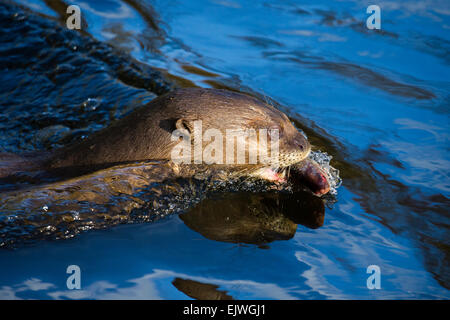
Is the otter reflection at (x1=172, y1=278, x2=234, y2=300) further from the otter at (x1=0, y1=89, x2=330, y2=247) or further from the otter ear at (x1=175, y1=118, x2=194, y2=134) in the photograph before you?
the otter ear at (x1=175, y1=118, x2=194, y2=134)

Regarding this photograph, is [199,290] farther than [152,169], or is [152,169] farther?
[152,169]

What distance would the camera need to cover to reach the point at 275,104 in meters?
5.43

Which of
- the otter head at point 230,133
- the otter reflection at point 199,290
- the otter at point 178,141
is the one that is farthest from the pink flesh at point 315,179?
the otter reflection at point 199,290

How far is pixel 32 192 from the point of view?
3430mm

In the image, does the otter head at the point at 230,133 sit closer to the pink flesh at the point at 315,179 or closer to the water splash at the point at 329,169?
the pink flesh at the point at 315,179

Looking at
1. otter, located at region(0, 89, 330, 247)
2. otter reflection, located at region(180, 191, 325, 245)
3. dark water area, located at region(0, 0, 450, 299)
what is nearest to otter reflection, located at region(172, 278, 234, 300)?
dark water area, located at region(0, 0, 450, 299)

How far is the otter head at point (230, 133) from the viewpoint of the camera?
3.76 m

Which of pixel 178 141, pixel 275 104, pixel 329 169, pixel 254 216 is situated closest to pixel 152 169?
pixel 178 141

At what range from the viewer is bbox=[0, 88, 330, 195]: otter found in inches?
148

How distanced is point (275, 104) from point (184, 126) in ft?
6.10

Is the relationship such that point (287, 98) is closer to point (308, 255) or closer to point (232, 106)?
point (232, 106)

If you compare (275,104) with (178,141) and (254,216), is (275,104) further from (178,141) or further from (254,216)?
(254,216)

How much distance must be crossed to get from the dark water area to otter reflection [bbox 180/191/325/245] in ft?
0.04
